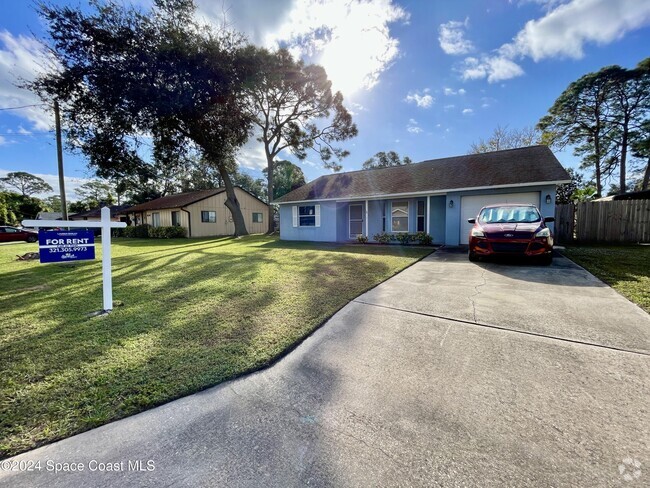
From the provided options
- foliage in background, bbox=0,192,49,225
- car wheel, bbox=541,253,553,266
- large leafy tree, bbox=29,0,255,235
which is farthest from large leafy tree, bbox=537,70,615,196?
foliage in background, bbox=0,192,49,225

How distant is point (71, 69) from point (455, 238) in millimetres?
17891

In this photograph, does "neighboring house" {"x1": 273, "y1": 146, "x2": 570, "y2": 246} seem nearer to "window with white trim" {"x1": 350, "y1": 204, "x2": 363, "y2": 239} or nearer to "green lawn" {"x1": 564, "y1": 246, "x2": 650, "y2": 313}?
"window with white trim" {"x1": 350, "y1": 204, "x2": 363, "y2": 239}

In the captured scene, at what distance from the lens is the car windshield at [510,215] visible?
24.0 feet

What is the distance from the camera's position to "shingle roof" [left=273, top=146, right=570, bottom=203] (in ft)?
33.6

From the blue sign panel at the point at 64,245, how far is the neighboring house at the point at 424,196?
35.0 feet

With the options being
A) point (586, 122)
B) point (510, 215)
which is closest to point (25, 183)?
point (510, 215)

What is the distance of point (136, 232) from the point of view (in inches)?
979

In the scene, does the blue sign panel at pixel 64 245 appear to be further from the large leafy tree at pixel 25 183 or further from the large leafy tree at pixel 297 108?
the large leafy tree at pixel 25 183

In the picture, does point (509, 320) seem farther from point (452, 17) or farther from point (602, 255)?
point (452, 17)

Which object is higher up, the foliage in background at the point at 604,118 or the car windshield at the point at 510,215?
the foliage in background at the point at 604,118

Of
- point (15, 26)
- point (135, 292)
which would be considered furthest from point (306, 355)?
point (15, 26)

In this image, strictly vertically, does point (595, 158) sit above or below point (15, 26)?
below

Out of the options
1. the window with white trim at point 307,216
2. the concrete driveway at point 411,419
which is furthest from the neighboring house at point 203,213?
the concrete driveway at point 411,419

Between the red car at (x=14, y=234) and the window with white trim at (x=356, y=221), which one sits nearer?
the window with white trim at (x=356, y=221)
